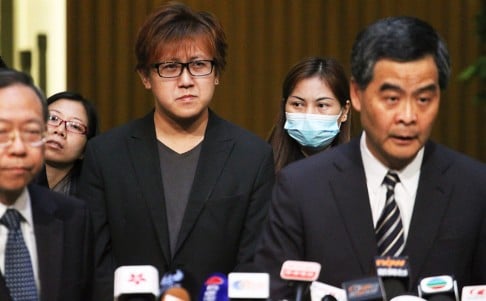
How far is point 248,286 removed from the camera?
10.3 ft

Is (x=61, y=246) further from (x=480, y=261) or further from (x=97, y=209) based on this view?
(x=480, y=261)

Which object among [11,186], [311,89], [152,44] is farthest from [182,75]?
[11,186]

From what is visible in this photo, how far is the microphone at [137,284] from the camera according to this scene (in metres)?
3.12

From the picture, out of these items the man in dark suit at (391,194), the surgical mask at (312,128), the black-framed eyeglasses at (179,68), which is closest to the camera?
the man in dark suit at (391,194)

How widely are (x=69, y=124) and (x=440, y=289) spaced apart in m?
2.37

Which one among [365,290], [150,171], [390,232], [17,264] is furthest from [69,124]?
[365,290]

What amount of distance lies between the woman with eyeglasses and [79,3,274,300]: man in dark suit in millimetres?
721

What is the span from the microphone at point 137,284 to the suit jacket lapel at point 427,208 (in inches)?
31.1

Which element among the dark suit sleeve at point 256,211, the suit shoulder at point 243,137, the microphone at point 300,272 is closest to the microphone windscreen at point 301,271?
the microphone at point 300,272

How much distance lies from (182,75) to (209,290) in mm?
1257

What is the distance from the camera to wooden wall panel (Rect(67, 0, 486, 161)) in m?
7.11

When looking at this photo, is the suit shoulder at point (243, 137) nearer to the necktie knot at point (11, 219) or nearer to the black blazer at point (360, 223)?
the black blazer at point (360, 223)

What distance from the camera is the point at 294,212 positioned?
142 inches

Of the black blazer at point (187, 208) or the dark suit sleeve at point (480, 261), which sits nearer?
the dark suit sleeve at point (480, 261)
